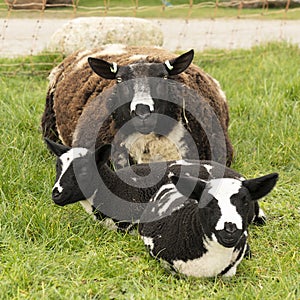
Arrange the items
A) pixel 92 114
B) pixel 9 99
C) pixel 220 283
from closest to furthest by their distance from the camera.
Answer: pixel 220 283, pixel 92 114, pixel 9 99

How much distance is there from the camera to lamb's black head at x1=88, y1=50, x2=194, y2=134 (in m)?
4.68

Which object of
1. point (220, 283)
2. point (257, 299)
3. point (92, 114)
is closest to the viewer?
point (257, 299)

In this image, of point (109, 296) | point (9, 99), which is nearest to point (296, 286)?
point (109, 296)

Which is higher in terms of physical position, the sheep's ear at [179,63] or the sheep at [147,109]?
the sheep's ear at [179,63]

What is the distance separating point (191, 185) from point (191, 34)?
9701mm

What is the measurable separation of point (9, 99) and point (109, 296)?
3.81m

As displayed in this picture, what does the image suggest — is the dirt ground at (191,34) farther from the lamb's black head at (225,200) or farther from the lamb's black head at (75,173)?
the lamb's black head at (225,200)

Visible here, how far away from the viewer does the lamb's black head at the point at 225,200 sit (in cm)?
353

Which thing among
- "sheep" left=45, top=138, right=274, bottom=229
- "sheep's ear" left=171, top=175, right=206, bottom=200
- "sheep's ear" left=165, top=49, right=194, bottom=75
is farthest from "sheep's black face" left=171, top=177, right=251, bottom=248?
"sheep's ear" left=165, top=49, right=194, bottom=75

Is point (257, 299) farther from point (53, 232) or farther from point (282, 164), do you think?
point (282, 164)

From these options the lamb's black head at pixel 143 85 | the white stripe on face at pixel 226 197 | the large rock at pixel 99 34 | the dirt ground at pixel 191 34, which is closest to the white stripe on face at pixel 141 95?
the lamb's black head at pixel 143 85

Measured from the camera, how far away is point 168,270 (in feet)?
13.1

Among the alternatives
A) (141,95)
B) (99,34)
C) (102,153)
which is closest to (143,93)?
(141,95)

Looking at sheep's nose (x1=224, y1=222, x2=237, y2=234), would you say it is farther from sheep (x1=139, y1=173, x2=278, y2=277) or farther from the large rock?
the large rock
